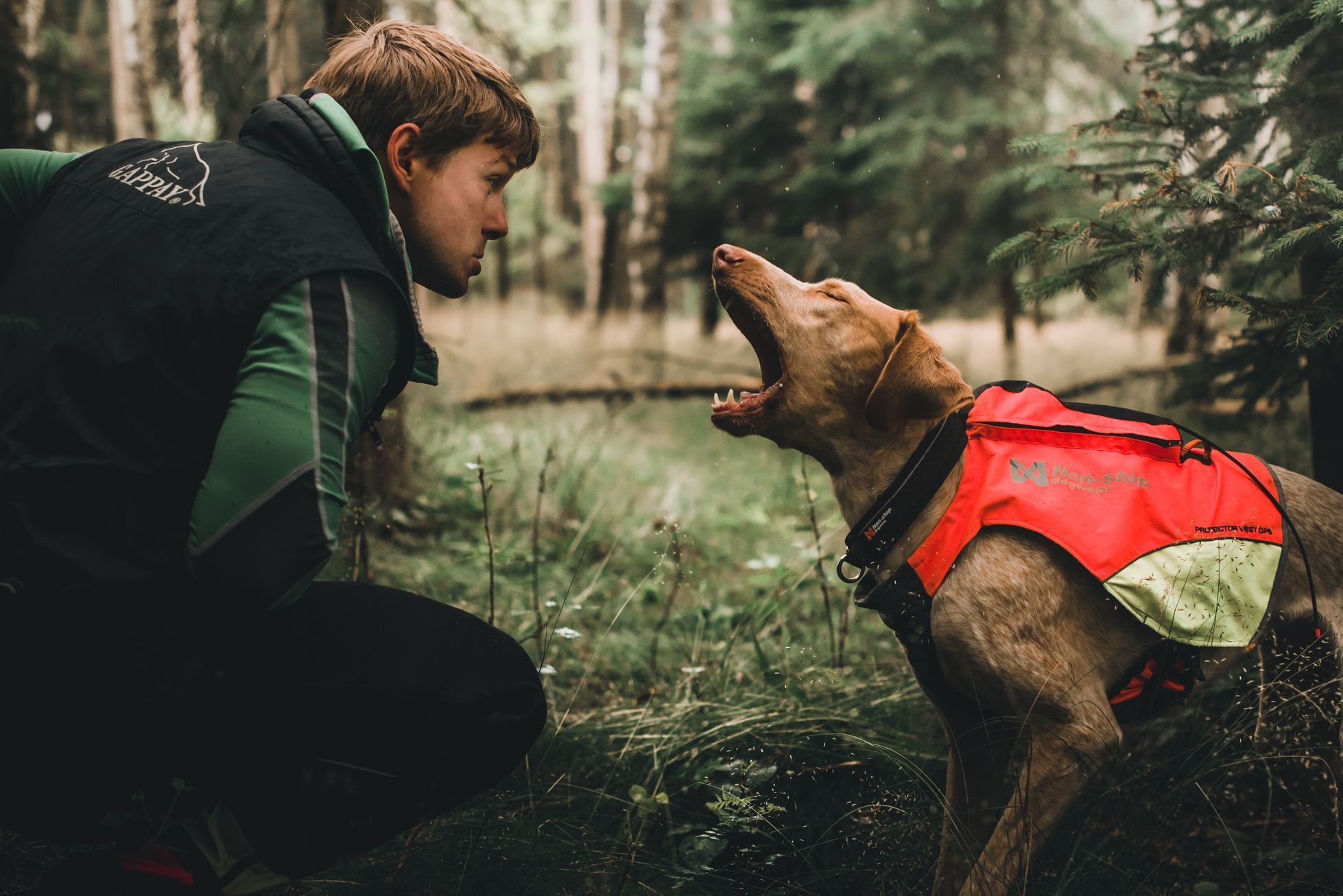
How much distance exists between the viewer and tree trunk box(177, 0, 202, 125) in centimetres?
560

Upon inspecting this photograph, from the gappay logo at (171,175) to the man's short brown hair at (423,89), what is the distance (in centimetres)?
40

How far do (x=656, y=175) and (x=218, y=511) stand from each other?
10.3 m

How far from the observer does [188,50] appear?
306 inches

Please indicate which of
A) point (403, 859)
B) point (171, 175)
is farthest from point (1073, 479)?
point (171, 175)

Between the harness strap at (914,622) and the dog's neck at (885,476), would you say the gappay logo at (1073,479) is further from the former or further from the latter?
the harness strap at (914,622)

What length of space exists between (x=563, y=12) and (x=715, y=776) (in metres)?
32.8

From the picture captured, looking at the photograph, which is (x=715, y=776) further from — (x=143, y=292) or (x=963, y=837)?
(x=143, y=292)

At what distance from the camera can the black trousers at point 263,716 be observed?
162cm

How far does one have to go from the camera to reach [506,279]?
19203 mm

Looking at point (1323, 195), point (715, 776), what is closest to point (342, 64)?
point (715, 776)

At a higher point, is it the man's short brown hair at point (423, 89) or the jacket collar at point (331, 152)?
the man's short brown hair at point (423, 89)

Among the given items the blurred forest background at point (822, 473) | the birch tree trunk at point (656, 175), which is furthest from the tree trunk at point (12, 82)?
the birch tree trunk at point (656, 175)

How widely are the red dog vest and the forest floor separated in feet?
0.91

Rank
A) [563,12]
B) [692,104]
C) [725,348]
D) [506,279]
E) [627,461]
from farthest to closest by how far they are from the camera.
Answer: [563,12], [506,279], [692,104], [725,348], [627,461]
